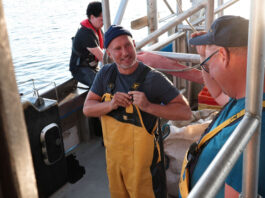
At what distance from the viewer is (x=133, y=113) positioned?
6.82 ft

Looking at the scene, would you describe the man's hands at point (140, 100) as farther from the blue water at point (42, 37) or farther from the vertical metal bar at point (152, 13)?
the blue water at point (42, 37)

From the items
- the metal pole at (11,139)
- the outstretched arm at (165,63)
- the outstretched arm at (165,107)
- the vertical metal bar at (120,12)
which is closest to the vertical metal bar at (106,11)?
the vertical metal bar at (120,12)

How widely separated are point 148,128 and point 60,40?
45.7 ft

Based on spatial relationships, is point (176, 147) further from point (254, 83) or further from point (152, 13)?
point (152, 13)

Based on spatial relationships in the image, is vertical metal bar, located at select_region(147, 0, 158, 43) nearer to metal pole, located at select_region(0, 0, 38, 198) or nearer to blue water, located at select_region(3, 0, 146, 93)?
blue water, located at select_region(3, 0, 146, 93)

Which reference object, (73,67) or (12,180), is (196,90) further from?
(12,180)

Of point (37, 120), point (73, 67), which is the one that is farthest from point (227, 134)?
point (73, 67)

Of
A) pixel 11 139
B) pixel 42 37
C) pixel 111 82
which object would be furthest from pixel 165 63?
pixel 42 37

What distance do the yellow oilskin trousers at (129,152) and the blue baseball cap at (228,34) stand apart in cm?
77

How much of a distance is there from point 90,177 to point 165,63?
1.51 metres

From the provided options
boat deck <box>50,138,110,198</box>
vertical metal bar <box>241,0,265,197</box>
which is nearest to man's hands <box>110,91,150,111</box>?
vertical metal bar <box>241,0,265,197</box>

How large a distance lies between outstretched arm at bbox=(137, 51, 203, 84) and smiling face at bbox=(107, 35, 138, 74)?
380 millimetres

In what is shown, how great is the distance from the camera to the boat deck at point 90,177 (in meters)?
3.19

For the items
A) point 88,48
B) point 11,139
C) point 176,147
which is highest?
point 11,139
